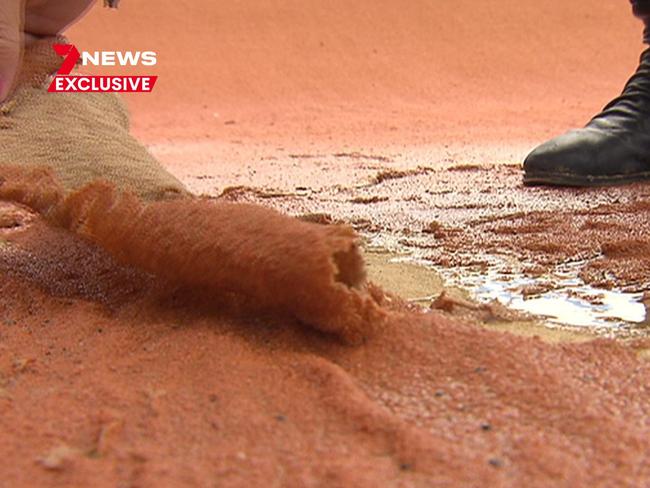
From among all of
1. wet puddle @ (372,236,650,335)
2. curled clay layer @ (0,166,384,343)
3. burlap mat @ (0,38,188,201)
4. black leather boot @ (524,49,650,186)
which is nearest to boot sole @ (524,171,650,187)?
black leather boot @ (524,49,650,186)

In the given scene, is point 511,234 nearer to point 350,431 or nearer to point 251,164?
point 350,431

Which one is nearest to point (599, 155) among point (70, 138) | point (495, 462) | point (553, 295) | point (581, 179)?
point (581, 179)

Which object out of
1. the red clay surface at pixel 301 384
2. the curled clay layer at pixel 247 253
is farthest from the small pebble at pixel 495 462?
the curled clay layer at pixel 247 253

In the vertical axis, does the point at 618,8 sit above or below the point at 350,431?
above

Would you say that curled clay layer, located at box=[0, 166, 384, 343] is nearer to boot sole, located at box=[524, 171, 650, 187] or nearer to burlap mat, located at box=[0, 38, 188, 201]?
burlap mat, located at box=[0, 38, 188, 201]

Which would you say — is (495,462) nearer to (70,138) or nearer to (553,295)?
(553,295)

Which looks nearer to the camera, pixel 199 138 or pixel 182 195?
pixel 182 195

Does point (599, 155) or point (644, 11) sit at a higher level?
point (644, 11)

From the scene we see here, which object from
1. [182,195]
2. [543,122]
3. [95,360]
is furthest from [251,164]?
[95,360]
